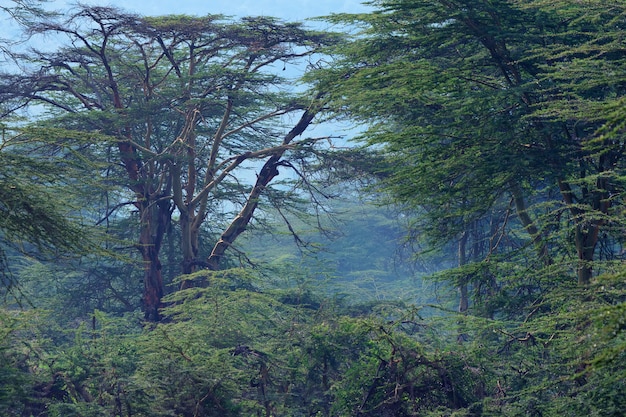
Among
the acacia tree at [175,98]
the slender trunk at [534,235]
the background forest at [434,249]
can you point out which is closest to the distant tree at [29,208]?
the background forest at [434,249]

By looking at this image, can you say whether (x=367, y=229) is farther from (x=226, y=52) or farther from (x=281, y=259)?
(x=226, y=52)

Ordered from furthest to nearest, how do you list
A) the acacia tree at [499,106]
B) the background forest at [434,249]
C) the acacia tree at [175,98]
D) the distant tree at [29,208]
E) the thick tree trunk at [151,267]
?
the thick tree trunk at [151,267], the acacia tree at [175,98], the acacia tree at [499,106], the background forest at [434,249], the distant tree at [29,208]

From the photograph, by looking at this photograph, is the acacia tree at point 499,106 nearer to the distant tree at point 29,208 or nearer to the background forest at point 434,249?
the background forest at point 434,249

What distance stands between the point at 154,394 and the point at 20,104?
9.68m

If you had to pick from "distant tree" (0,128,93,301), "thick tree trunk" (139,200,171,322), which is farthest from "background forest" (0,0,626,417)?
"thick tree trunk" (139,200,171,322)

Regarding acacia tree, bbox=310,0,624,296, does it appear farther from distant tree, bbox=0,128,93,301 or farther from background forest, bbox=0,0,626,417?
distant tree, bbox=0,128,93,301

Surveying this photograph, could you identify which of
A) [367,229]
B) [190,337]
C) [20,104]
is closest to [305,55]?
[20,104]

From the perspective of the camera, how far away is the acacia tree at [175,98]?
1641cm

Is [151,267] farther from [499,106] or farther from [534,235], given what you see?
[534,235]

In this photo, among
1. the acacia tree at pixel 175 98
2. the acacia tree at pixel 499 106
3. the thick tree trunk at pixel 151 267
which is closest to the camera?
the acacia tree at pixel 499 106

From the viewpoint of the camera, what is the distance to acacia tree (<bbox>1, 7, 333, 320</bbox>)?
53.8 feet

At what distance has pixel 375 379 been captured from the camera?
10109 millimetres

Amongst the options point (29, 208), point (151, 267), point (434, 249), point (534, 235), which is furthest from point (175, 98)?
point (534, 235)

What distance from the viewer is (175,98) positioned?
1730 cm
